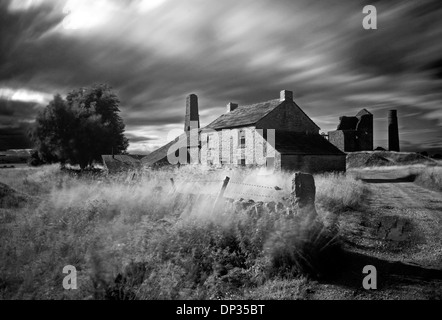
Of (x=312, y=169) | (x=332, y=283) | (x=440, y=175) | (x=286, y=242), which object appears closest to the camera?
(x=332, y=283)

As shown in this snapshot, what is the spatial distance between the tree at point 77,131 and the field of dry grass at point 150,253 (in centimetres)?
2542

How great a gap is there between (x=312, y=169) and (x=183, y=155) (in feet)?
54.4

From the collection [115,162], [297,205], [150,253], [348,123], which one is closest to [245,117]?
[115,162]

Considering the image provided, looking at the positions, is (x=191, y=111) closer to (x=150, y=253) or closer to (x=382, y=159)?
(x=382, y=159)

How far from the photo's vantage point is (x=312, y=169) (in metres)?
23.9

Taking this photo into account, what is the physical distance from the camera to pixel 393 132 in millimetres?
55219

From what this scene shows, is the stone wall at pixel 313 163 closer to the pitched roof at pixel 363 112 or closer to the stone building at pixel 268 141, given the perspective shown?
the stone building at pixel 268 141

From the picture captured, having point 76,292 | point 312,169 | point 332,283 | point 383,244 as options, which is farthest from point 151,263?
point 312,169

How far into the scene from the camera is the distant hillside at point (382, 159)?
136 feet

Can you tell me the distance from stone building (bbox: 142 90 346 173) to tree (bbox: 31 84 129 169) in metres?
8.01

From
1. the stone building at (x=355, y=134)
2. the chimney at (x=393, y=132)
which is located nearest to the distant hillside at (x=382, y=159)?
the stone building at (x=355, y=134)
